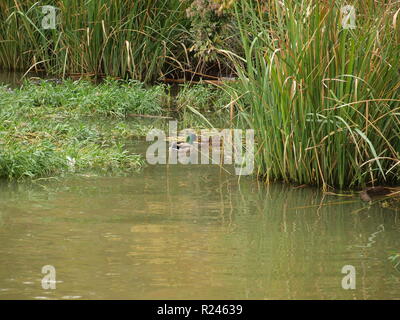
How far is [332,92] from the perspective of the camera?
5641 mm

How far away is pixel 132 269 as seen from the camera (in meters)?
4.27

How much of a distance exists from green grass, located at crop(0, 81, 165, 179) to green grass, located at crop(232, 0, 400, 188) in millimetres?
1397

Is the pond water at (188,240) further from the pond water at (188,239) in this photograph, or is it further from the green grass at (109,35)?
the green grass at (109,35)

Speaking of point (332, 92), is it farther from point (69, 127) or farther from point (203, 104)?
point (203, 104)

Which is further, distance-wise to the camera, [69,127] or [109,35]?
[109,35]

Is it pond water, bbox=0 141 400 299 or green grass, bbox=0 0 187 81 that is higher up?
green grass, bbox=0 0 187 81

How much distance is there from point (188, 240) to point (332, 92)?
1.52 m

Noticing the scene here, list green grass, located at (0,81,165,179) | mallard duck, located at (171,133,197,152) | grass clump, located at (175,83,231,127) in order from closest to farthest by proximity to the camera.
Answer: green grass, located at (0,81,165,179)
mallard duck, located at (171,133,197,152)
grass clump, located at (175,83,231,127)

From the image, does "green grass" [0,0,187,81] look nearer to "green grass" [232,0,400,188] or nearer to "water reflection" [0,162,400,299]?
"water reflection" [0,162,400,299]

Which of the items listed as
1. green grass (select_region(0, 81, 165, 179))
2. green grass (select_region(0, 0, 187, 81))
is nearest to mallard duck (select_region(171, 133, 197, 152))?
green grass (select_region(0, 81, 165, 179))

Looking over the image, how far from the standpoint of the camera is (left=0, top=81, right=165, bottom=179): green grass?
6.31 metres

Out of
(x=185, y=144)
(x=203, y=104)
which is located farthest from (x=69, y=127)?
(x=203, y=104)
